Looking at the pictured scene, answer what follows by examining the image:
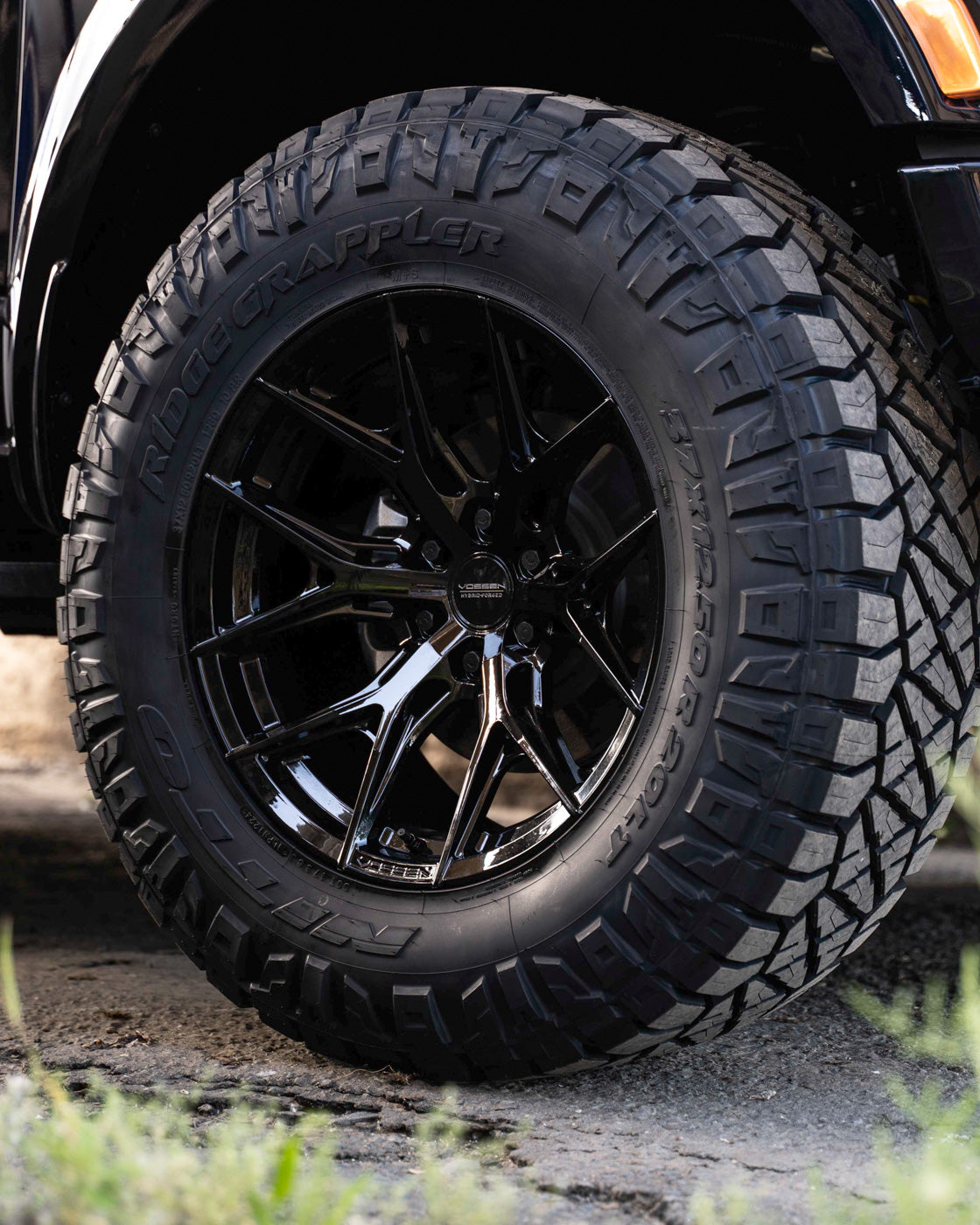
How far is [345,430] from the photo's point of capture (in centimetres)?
165

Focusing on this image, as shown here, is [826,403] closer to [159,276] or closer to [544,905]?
[544,905]

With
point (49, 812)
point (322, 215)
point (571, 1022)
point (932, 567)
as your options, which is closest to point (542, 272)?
point (322, 215)

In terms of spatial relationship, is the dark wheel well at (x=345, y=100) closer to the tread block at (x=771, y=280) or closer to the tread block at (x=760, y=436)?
the tread block at (x=771, y=280)

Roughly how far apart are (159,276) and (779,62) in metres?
0.92

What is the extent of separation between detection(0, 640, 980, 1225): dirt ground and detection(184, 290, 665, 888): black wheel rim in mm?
278

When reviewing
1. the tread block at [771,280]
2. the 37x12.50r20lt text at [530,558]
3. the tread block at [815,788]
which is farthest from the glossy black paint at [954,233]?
the tread block at [815,788]

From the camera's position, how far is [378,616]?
1702 millimetres

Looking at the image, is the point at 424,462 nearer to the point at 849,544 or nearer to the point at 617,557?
the point at 617,557

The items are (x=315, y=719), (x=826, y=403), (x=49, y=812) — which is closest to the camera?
(x=826, y=403)

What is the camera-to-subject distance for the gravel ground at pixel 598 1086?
1191 mm

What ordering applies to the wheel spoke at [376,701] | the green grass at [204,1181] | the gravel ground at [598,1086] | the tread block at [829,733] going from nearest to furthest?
the green grass at [204,1181], the gravel ground at [598,1086], the tread block at [829,733], the wheel spoke at [376,701]

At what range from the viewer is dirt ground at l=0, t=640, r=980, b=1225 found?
3.92 feet

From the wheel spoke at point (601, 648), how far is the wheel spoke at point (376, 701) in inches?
6.7

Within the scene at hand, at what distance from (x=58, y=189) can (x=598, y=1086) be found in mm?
1481
